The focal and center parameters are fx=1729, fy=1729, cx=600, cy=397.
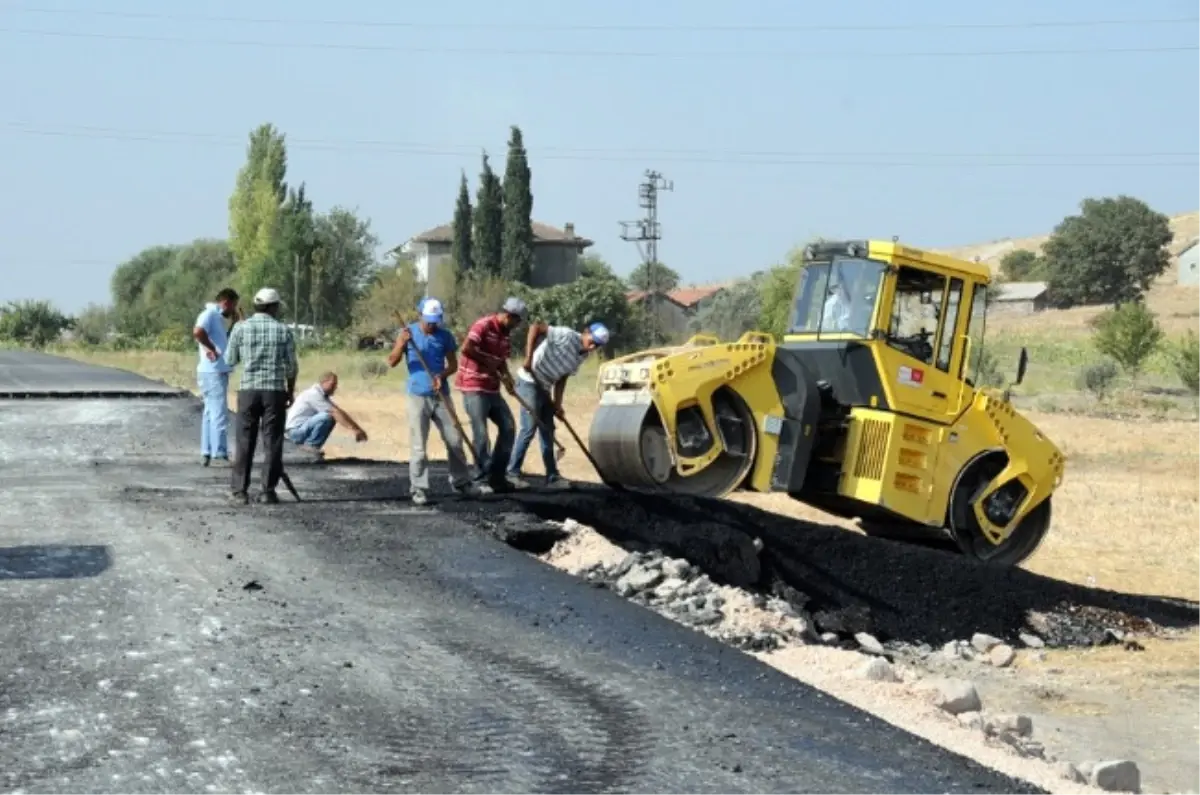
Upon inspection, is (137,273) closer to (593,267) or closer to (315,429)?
(593,267)

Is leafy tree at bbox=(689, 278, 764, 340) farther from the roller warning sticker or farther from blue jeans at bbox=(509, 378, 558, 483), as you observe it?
the roller warning sticker

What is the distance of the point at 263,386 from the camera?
510 inches

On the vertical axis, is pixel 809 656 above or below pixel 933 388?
below

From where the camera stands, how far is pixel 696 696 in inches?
293

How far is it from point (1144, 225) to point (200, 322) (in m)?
105

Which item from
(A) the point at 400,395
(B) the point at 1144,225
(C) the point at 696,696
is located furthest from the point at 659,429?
(B) the point at 1144,225

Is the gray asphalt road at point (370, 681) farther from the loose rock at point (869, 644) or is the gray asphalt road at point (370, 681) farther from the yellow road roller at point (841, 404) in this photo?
the yellow road roller at point (841, 404)

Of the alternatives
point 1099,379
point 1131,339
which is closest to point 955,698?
point 1099,379

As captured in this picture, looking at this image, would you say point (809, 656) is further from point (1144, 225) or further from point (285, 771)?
point (1144, 225)

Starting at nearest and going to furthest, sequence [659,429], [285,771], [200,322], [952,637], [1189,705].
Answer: [285,771]
[1189,705]
[952,637]
[659,429]
[200,322]

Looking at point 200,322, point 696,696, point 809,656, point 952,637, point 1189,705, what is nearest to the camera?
point 696,696

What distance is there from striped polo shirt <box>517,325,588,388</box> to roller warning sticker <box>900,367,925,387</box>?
2.77 meters

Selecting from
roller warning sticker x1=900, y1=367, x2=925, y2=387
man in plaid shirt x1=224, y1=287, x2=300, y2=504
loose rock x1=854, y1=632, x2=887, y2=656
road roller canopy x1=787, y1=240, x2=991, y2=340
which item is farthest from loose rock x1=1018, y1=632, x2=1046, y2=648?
man in plaid shirt x1=224, y1=287, x2=300, y2=504

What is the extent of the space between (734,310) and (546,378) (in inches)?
2460
